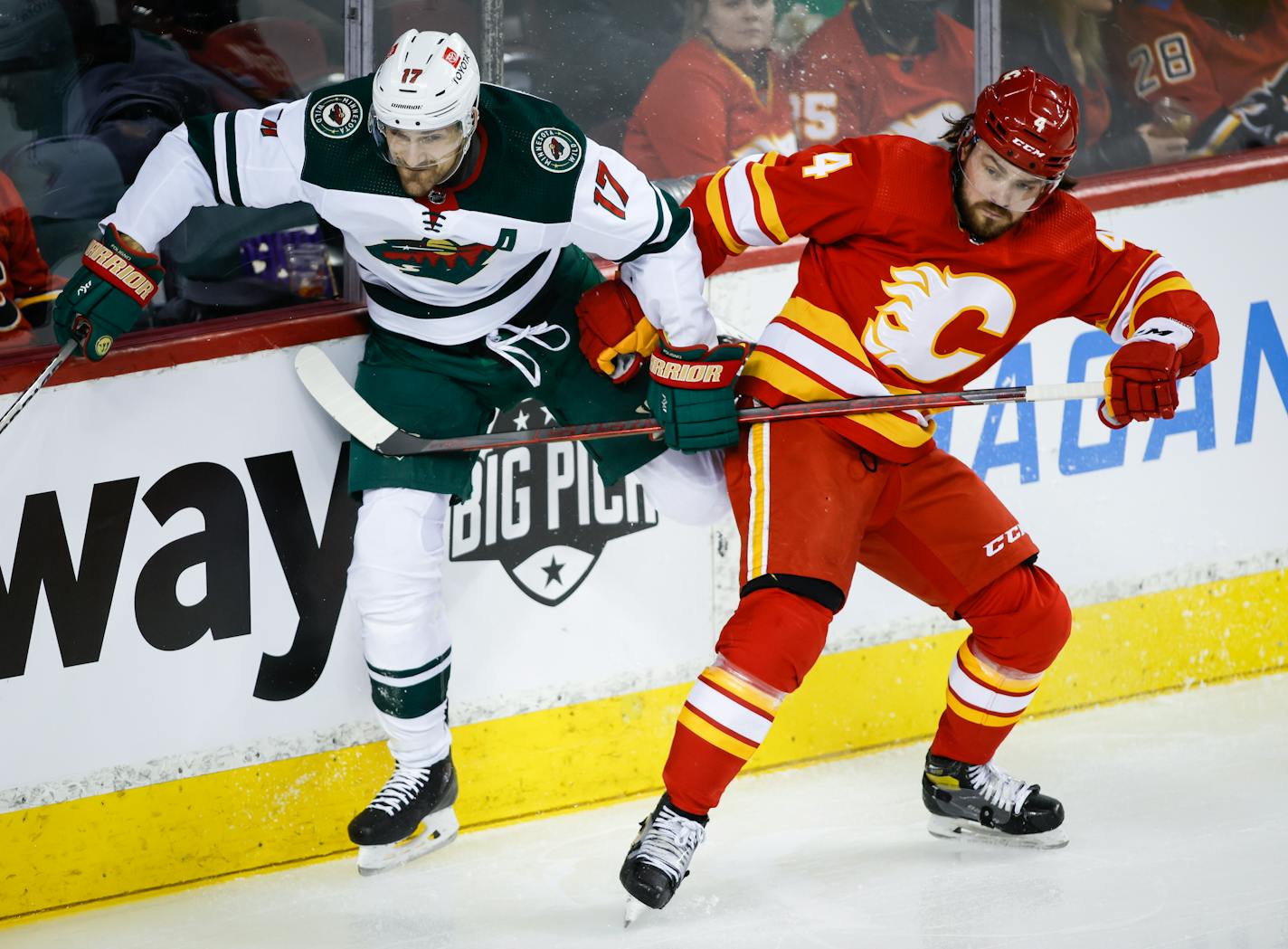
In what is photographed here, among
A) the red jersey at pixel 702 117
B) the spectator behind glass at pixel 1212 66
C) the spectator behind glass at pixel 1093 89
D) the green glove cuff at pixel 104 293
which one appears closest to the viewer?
the green glove cuff at pixel 104 293

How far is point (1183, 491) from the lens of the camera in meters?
3.23

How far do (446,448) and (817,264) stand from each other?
66 cm

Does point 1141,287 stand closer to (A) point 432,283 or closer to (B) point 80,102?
(A) point 432,283

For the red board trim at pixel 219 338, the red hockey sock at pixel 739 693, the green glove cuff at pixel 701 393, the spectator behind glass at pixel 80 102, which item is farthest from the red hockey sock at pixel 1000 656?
the spectator behind glass at pixel 80 102

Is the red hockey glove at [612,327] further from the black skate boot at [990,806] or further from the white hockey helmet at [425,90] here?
the black skate boot at [990,806]

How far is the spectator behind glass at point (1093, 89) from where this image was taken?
311cm

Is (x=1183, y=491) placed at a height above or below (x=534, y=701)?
above

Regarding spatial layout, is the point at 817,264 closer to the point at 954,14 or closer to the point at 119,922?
the point at 954,14

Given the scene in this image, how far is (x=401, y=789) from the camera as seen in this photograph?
2.43 m

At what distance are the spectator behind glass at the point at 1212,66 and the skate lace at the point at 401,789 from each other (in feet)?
6.94

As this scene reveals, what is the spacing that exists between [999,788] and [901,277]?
2.93ft

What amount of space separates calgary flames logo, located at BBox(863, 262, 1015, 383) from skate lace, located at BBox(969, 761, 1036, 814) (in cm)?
70

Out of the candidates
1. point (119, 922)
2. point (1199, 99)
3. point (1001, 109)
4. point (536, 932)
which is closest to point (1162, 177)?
point (1199, 99)

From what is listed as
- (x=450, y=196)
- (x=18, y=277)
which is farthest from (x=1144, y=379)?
(x=18, y=277)
